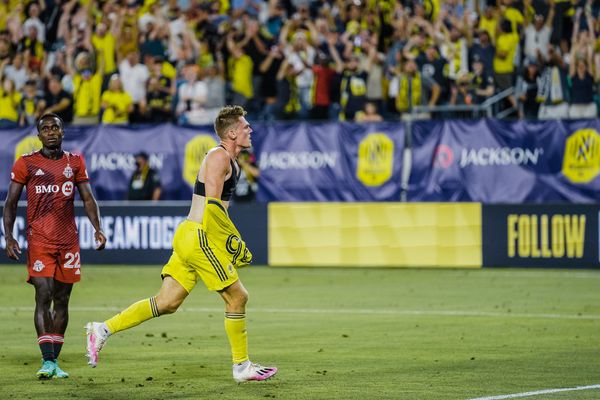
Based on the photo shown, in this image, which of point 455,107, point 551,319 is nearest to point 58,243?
point 551,319

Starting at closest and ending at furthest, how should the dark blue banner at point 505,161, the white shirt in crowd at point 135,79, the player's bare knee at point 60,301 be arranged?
the player's bare knee at point 60,301
the dark blue banner at point 505,161
the white shirt in crowd at point 135,79

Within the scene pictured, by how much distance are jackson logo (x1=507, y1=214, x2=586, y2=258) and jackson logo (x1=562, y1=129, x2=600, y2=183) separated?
117cm

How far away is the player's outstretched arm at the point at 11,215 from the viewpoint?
35.3ft

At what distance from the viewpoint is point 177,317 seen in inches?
617

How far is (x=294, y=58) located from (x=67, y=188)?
605 inches

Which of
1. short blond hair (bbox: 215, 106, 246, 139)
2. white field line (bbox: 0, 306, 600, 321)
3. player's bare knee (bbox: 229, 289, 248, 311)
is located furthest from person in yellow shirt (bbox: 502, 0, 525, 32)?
player's bare knee (bbox: 229, 289, 248, 311)

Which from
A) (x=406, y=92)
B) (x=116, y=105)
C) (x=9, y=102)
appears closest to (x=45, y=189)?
(x=406, y=92)

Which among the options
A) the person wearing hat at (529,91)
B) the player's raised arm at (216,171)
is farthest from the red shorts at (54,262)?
the person wearing hat at (529,91)

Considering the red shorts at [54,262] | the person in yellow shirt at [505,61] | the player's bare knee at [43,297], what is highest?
the person in yellow shirt at [505,61]

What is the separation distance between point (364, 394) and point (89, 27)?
2087 centimetres

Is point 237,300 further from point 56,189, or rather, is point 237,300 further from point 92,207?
point 56,189

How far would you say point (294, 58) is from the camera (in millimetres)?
25891

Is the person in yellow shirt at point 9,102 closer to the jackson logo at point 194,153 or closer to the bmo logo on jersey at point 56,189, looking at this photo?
the jackson logo at point 194,153

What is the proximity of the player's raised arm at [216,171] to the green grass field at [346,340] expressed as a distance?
158 centimetres
